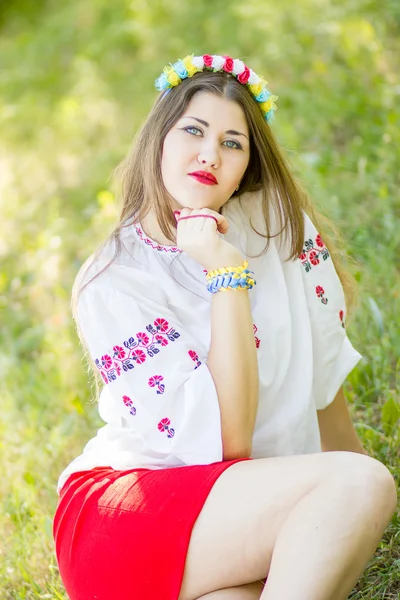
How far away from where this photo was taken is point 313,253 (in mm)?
2301

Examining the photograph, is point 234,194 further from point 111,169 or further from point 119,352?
point 111,169

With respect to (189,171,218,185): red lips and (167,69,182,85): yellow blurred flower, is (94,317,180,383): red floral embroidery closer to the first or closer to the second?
(189,171,218,185): red lips

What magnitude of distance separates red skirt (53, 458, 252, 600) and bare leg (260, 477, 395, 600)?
214 millimetres

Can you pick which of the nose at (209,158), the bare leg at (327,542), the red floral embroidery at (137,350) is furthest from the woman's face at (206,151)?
the bare leg at (327,542)

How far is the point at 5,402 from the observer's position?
344 centimetres

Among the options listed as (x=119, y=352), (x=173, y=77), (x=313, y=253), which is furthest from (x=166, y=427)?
(x=173, y=77)

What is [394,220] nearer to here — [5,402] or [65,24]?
[5,402]

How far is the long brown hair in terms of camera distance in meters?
2.11

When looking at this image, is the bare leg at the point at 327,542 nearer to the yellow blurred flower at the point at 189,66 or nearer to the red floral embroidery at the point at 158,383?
the red floral embroidery at the point at 158,383

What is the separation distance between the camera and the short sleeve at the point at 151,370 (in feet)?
6.01

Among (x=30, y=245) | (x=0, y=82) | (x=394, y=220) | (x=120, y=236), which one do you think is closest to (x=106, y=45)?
(x=0, y=82)

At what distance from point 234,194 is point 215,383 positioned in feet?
2.18

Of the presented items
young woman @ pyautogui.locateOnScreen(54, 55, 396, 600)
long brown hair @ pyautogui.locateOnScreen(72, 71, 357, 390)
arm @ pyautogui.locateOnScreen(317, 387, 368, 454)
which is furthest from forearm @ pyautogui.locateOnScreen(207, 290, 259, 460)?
arm @ pyautogui.locateOnScreen(317, 387, 368, 454)

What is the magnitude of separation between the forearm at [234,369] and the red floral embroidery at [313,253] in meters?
0.44
